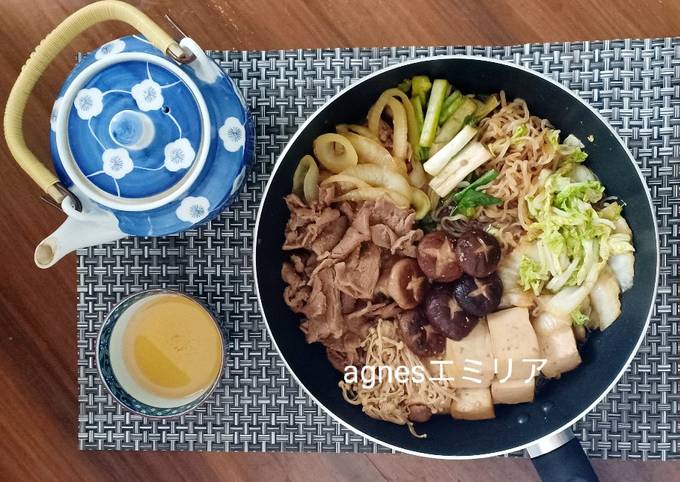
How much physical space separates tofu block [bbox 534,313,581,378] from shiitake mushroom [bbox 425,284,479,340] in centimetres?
10

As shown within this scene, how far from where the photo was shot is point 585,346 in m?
1.06

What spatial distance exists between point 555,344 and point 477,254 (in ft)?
0.63

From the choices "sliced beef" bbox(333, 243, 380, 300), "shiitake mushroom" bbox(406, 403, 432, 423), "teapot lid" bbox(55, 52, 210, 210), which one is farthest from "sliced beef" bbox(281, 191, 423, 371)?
"teapot lid" bbox(55, 52, 210, 210)

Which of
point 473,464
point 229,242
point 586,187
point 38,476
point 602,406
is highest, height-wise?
point 586,187

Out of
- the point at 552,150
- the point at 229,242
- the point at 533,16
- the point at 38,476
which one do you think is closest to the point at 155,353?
the point at 229,242

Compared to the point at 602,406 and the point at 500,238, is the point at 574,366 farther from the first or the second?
the point at 500,238

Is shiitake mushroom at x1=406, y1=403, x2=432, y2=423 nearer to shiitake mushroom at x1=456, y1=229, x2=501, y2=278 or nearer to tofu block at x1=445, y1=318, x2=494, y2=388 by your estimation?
tofu block at x1=445, y1=318, x2=494, y2=388

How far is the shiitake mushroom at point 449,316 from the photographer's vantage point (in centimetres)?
100

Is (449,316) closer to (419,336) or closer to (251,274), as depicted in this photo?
(419,336)

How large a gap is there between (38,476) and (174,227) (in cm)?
66

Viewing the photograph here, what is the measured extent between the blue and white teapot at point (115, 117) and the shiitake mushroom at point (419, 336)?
0.38 metres

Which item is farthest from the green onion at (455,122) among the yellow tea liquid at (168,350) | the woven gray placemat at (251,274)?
the yellow tea liquid at (168,350)

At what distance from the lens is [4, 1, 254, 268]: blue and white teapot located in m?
0.86

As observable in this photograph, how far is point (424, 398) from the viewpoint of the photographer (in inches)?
40.6
